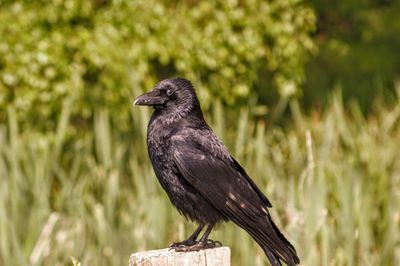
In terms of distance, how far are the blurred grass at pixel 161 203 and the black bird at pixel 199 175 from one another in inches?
16.3

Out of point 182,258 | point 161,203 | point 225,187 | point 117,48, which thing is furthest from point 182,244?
point 117,48

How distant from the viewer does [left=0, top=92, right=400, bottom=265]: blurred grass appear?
477 centimetres

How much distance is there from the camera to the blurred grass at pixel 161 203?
477 cm

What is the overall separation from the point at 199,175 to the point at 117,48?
3.58 meters

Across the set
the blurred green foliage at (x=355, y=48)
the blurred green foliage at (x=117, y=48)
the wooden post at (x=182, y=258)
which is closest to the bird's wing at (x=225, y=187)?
the wooden post at (x=182, y=258)

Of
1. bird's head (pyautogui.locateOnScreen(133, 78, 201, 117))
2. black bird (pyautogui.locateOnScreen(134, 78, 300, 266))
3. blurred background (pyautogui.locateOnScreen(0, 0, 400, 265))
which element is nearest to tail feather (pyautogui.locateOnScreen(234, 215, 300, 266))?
black bird (pyautogui.locateOnScreen(134, 78, 300, 266))

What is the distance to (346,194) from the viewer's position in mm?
5055

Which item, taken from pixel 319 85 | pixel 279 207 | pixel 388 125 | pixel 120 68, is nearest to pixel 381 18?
pixel 319 85

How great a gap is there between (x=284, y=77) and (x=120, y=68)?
5.52 feet

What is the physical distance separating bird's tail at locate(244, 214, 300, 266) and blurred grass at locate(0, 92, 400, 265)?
60 centimetres

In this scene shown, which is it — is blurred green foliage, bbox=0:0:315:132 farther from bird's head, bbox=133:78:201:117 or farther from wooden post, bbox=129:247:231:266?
wooden post, bbox=129:247:231:266

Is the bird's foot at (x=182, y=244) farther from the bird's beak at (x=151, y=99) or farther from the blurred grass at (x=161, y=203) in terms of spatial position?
the bird's beak at (x=151, y=99)

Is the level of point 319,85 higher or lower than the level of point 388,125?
higher

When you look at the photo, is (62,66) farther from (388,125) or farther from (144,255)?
(144,255)
